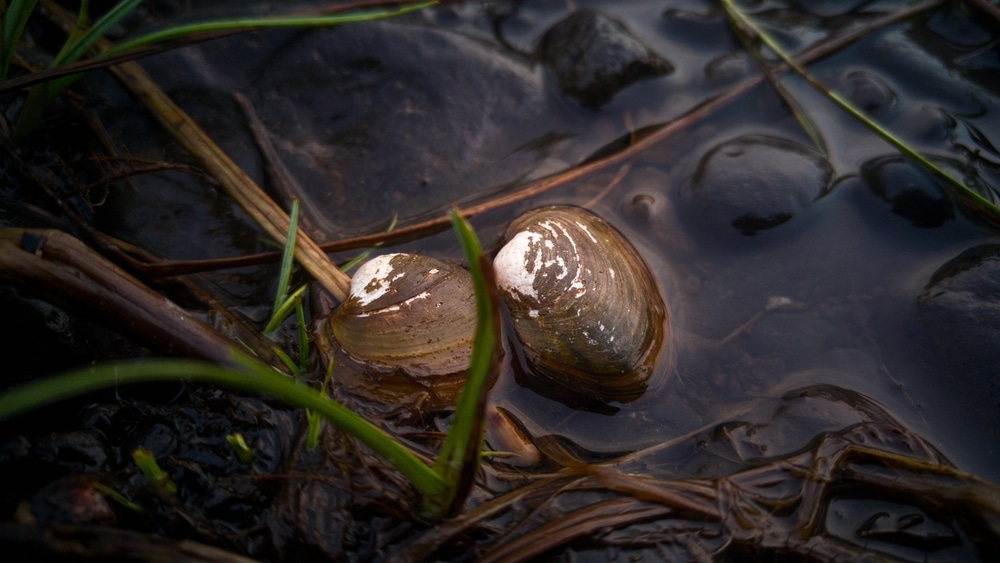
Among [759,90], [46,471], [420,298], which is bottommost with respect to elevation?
[46,471]

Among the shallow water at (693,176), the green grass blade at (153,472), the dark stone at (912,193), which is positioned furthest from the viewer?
the dark stone at (912,193)

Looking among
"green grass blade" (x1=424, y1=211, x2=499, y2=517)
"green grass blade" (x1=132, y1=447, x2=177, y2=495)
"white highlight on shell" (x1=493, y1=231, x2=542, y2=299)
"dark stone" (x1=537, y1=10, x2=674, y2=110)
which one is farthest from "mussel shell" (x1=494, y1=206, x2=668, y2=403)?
"green grass blade" (x1=132, y1=447, x2=177, y2=495)

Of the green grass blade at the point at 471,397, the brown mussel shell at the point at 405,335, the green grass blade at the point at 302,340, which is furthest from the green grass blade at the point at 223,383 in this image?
the brown mussel shell at the point at 405,335

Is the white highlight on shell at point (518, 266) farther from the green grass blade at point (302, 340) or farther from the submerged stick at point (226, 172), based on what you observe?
the green grass blade at point (302, 340)

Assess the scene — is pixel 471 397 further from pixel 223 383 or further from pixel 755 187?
pixel 755 187

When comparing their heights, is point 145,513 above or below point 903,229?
below

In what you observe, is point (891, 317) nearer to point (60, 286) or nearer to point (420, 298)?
point (420, 298)

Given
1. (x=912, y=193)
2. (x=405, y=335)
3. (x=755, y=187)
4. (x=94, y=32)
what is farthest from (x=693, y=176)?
(x=94, y=32)

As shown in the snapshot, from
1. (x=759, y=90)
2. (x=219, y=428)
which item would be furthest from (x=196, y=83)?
(x=759, y=90)
